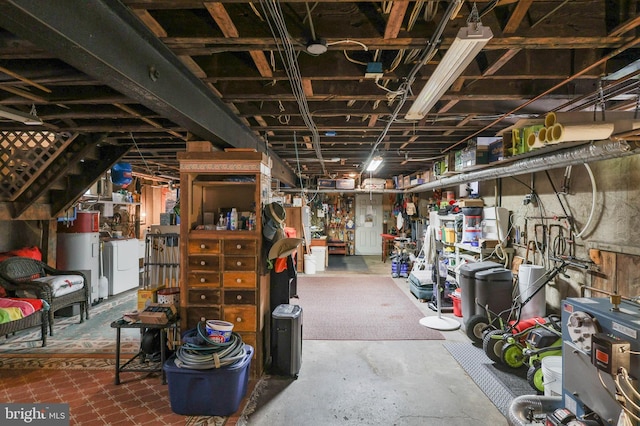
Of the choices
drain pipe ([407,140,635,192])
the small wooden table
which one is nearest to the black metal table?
drain pipe ([407,140,635,192])

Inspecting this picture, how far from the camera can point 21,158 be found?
4336mm

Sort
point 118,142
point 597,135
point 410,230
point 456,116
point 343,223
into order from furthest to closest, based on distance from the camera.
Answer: point 343,223 → point 410,230 → point 118,142 → point 456,116 → point 597,135

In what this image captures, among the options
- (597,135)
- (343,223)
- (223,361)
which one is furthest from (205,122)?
(343,223)

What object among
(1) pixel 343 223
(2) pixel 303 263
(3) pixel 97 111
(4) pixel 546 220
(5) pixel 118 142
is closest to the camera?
(3) pixel 97 111

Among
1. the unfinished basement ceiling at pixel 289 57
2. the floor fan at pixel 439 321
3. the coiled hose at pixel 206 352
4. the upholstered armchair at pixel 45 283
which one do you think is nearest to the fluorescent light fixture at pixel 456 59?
the unfinished basement ceiling at pixel 289 57

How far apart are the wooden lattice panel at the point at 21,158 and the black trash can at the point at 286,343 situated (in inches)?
149

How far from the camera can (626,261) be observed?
8.96 feet

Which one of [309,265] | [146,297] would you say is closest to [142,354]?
[146,297]

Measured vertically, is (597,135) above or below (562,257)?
above

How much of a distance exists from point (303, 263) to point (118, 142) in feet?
16.1

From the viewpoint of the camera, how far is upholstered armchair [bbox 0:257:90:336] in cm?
411

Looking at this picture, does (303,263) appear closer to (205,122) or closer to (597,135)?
(205,122)
